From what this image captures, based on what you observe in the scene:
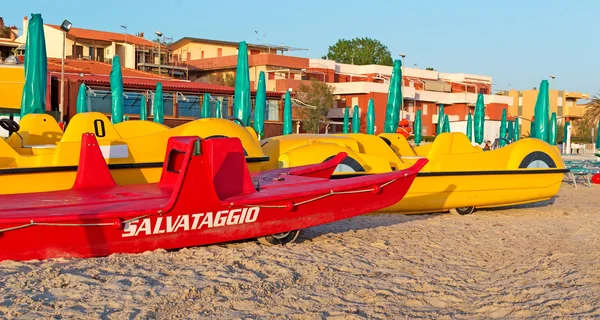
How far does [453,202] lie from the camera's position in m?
10.6

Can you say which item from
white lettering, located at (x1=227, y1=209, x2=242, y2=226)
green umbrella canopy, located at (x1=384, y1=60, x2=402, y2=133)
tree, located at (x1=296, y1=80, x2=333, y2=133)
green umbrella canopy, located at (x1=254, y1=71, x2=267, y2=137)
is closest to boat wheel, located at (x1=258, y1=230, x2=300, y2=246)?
white lettering, located at (x1=227, y1=209, x2=242, y2=226)

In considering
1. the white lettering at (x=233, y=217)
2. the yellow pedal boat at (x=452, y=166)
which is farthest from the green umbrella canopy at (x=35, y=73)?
the white lettering at (x=233, y=217)

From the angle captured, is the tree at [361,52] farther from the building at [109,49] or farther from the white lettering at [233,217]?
the white lettering at [233,217]

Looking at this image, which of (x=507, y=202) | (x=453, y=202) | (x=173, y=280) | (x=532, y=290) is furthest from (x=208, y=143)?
(x=507, y=202)

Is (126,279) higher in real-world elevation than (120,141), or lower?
lower

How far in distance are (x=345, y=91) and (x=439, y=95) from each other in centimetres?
954

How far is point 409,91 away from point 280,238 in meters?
46.1

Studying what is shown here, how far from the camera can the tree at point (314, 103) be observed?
4556cm

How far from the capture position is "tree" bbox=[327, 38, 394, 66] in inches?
2965

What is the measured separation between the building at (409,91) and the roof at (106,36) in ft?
38.9

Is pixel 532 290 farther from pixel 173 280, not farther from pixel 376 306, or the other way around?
pixel 173 280

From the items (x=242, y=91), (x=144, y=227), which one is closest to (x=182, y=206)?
(x=144, y=227)

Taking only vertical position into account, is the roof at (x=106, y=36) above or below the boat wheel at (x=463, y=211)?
above

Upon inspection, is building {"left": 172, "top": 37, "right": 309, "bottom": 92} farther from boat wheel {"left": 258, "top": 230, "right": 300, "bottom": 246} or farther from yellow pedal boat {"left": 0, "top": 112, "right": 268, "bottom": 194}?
boat wheel {"left": 258, "top": 230, "right": 300, "bottom": 246}
